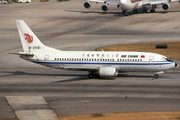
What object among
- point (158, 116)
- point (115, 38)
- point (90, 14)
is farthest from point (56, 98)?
point (90, 14)

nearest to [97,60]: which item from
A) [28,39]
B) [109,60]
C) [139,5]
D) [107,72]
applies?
[109,60]

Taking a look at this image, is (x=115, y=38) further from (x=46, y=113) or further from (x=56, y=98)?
(x=46, y=113)

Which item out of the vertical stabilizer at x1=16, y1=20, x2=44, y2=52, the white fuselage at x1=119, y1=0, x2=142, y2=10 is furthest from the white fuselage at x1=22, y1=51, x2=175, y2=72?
the white fuselage at x1=119, y1=0, x2=142, y2=10

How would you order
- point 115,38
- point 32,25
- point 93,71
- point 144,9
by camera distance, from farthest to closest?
point 144,9 < point 32,25 < point 115,38 < point 93,71

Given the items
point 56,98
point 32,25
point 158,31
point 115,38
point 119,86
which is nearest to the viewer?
point 56,98

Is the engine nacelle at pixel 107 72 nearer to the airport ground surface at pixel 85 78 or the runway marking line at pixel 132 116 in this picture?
the airport ground surface at pixel 85 78

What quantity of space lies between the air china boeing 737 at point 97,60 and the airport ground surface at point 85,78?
1.53 metres

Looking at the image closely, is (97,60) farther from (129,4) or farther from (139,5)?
(139,5)

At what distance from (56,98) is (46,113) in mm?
5705

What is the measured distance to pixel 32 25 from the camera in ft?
350

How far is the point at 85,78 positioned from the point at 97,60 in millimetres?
3190

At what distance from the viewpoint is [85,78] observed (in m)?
50.7

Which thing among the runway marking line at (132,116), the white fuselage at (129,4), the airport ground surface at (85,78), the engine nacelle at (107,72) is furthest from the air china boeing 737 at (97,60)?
the white fuselage at (129,4)

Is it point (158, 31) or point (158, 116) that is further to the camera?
point (158, 31)
